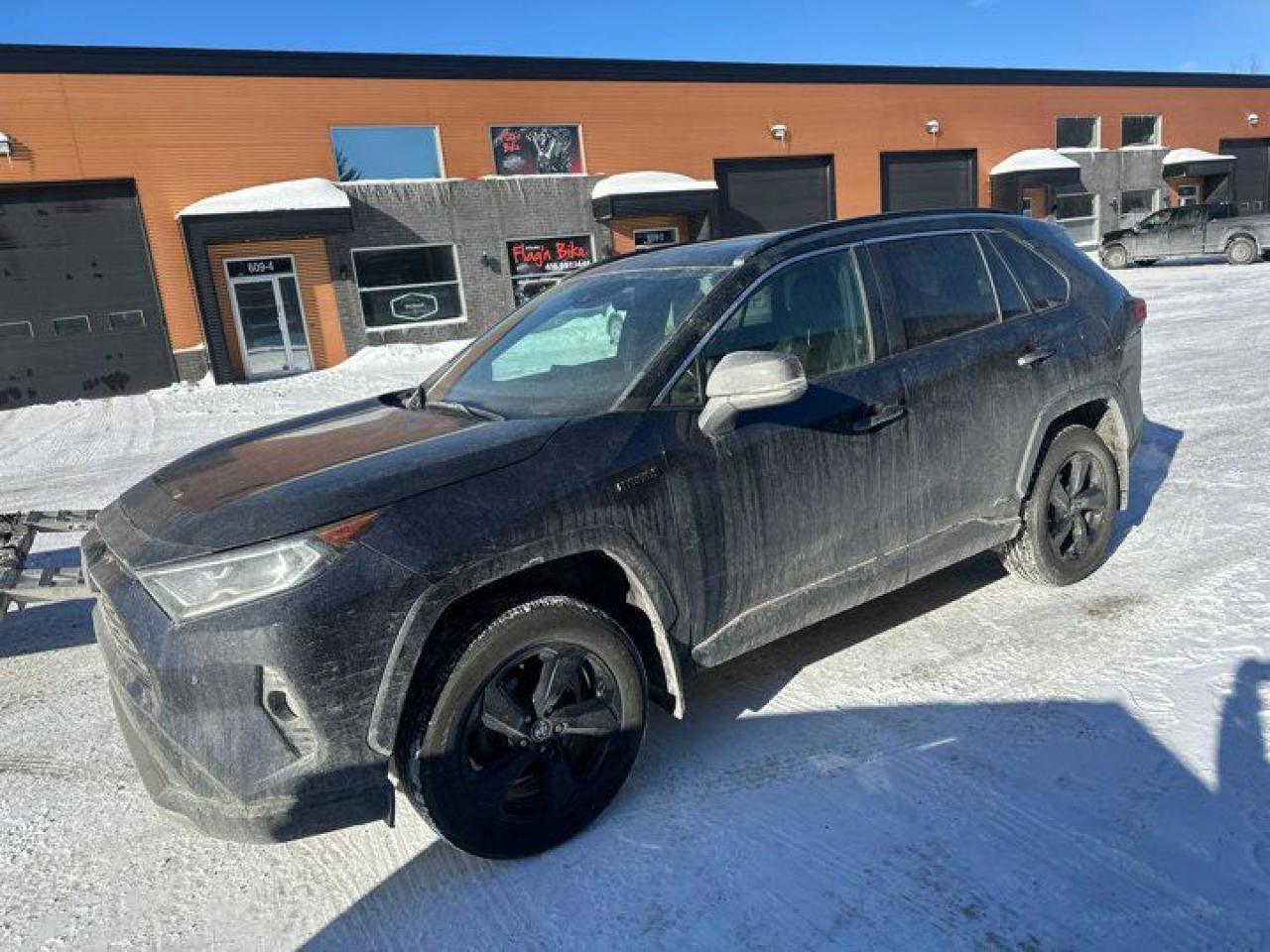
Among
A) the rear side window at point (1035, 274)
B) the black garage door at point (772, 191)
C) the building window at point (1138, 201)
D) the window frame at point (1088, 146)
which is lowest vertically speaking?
the rear side window at point (1035, 274)

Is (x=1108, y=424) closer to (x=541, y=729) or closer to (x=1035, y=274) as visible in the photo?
(x=1035, y=274)

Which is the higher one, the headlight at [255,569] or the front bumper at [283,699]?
the headlight at [255,569]

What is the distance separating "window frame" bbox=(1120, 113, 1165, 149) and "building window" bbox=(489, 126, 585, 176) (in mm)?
22470

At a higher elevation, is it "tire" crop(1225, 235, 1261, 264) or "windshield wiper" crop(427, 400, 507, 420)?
"windshield wiper" crop(427, 400, 507, 420)

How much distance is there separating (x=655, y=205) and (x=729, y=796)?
20407 millimetres

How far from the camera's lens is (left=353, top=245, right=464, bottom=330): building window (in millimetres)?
19781

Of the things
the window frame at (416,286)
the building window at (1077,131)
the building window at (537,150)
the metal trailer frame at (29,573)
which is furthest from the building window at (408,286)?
the building window at (1077,131)

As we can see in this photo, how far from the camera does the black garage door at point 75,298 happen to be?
1688 centimetres

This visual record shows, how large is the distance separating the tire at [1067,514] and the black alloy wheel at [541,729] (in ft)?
7.78

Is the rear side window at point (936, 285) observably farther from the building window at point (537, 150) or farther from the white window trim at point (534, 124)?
the building window at point (537, 150)

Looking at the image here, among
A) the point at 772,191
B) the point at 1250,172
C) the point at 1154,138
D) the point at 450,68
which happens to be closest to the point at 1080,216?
the point at 1154,138

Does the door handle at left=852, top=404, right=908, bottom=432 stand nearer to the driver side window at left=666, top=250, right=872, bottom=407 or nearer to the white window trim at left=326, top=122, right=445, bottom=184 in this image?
the driver side window at left=666, top=250, right=872, bottom=407

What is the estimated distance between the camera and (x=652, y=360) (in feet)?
9.60

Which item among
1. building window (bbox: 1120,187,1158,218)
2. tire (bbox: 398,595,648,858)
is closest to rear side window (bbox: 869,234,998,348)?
tire (bbox: 398,595,648,858)
